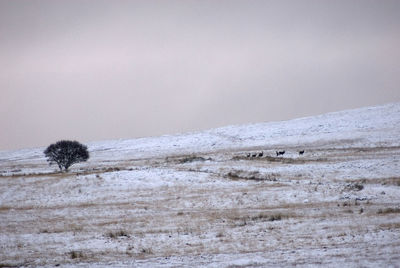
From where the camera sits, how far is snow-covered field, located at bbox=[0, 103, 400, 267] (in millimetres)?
17062

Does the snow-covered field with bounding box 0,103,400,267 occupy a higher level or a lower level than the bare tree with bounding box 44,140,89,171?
lower

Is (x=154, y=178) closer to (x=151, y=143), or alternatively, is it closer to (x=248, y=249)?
(x=248, y=249)

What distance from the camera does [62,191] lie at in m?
37.6

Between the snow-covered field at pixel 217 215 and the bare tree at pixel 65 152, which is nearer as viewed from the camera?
the snow-covered field at pixel 217 215

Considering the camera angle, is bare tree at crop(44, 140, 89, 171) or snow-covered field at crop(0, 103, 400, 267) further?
bare tree at crop(44, 140, 89, 171)

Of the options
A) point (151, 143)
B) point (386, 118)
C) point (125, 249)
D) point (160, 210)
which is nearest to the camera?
point (125, 249)

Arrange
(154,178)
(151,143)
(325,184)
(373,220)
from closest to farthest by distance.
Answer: (373,220) < (325,184) < (154,178) < (151,143)

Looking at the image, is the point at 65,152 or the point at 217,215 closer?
the point at 217,215

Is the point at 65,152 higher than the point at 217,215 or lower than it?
higher

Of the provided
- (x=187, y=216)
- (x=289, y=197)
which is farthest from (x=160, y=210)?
(x=289, y=197)

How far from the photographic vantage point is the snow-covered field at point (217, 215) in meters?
17.1

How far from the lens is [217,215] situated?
26.0m

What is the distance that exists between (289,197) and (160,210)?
8.58 metres

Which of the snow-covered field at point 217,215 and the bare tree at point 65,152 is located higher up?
the bare tree at point 65,152
